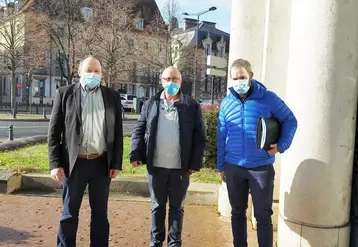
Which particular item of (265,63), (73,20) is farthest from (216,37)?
(265,63)

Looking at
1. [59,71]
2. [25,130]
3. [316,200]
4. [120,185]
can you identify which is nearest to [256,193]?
[316,200]

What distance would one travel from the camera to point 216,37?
69.0 meters

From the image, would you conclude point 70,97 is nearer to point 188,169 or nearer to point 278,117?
point 188,169

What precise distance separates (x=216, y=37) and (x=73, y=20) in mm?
38346

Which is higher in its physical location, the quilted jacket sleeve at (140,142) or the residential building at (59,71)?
the residential building at (59,71)

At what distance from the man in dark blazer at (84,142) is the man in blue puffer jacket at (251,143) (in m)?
1.10

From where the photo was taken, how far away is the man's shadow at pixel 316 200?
377 cm

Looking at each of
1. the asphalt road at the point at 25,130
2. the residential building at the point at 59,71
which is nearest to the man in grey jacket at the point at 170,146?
the asphalt road at the point at 25,130

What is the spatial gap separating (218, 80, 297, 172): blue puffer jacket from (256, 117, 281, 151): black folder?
0.07m

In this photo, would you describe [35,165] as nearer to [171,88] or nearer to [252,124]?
[171,88]

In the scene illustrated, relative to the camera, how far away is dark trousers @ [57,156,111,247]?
12.7 ft

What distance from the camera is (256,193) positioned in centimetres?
375

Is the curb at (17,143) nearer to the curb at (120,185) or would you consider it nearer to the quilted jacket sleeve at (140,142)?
the curb at (120,185)

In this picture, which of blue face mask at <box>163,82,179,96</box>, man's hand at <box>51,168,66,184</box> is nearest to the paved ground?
man's hand at <box>51,168,66,184</box>
